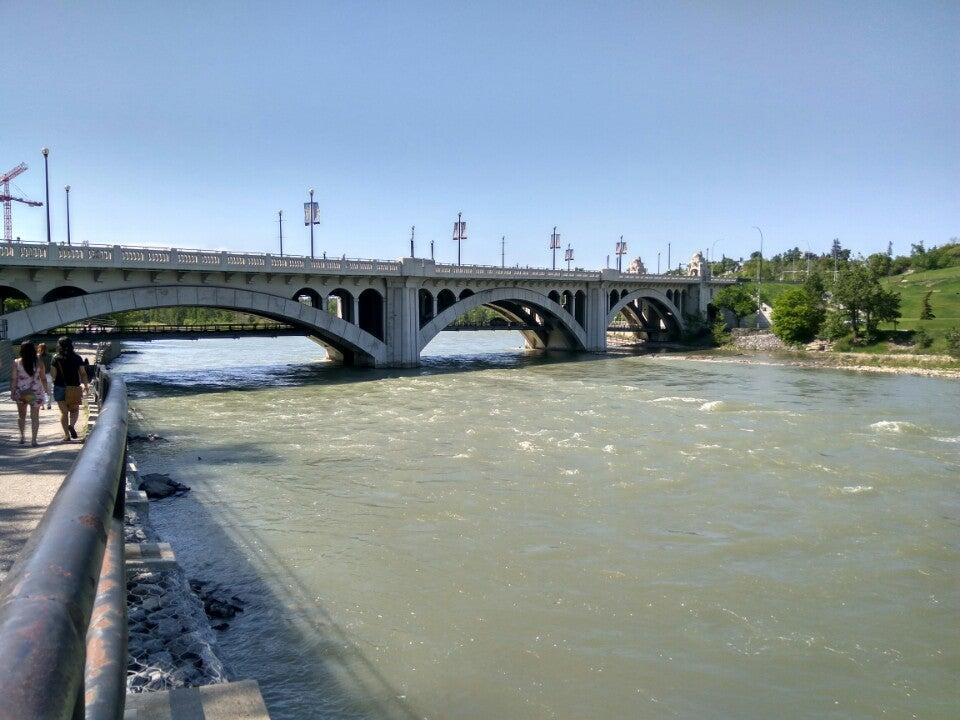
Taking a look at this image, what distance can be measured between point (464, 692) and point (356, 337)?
4013cm

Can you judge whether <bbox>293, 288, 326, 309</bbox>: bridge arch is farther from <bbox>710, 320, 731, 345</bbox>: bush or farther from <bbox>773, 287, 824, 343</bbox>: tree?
<bbox>710, 320, 731, 345</bbox>: bush

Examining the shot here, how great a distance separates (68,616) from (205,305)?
134 ft

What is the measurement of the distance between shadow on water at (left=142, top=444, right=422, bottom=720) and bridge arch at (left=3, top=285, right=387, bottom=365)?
23430 millimetres

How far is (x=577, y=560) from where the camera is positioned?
1344 cm

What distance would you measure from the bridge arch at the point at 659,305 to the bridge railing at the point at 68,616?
229ft

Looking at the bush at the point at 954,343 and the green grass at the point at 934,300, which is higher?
the green grass at the point at 934,300

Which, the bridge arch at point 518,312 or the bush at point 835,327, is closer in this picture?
the bridge arch at point 518,312

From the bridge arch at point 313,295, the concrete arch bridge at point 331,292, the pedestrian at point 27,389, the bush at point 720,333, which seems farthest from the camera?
the bush at point 720,333

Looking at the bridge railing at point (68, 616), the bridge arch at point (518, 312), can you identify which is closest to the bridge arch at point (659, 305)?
the bridge arch at point (518, 312)

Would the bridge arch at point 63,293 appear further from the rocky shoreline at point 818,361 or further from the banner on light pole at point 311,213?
the rocky shoreline at point 818,361

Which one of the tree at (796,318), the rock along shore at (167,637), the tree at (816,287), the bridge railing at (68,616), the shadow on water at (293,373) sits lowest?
the rock along shore at (167,637)

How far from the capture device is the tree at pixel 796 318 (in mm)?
69062

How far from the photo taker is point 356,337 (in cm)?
4800

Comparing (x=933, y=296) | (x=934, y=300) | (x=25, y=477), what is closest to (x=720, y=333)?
(x=934, y=300)
